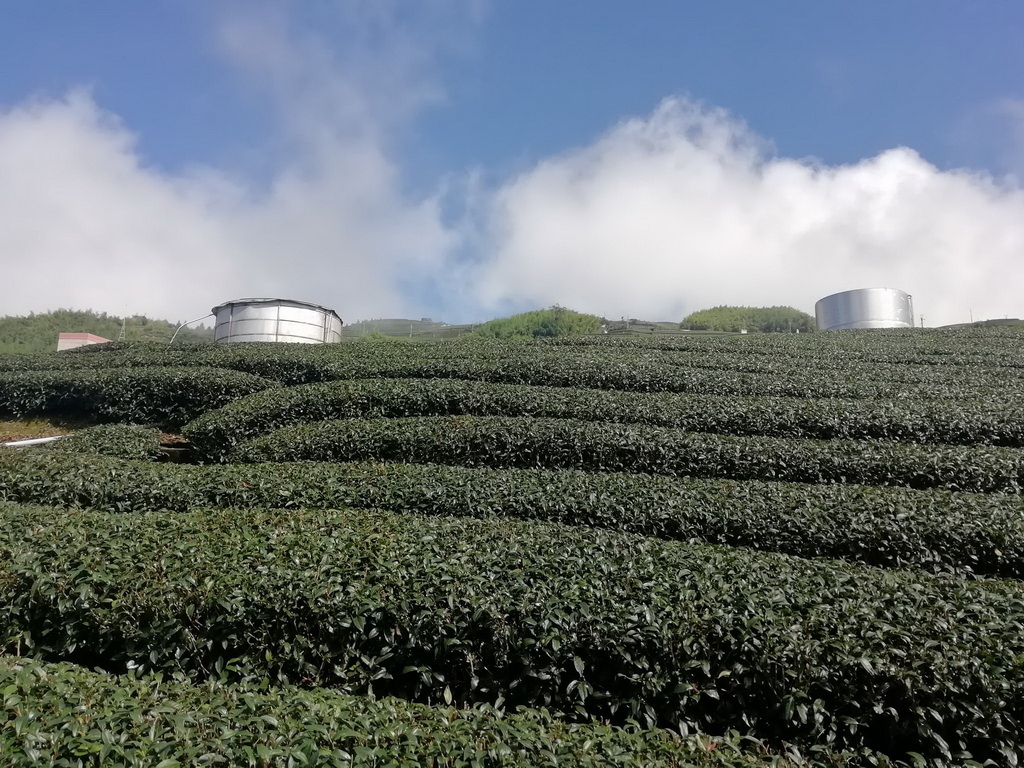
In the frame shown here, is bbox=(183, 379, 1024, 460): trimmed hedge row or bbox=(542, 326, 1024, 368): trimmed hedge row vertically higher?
bbox=(542, 326, 1024, 368): trimmed hedge row

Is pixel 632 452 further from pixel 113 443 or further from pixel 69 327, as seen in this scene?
pixel 69 327

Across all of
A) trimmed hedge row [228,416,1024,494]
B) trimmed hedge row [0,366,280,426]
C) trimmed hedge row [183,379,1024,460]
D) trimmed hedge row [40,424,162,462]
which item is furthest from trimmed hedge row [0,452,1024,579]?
trimmed hedge row [0,366,280,426]

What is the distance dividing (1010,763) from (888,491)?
221 inches

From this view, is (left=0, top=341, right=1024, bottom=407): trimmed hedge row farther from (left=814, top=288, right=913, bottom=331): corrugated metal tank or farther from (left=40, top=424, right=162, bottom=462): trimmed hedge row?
(left=814, top=288, right=913, bottom=331): corrugated metal tank

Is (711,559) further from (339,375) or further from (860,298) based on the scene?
(860,298)

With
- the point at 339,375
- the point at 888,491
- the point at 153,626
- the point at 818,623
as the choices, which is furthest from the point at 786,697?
the point at 339,375

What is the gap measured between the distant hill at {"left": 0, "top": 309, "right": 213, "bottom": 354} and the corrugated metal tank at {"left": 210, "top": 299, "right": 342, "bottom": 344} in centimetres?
2540

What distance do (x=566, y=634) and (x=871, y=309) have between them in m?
37.2

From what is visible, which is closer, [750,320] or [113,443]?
[113,443]

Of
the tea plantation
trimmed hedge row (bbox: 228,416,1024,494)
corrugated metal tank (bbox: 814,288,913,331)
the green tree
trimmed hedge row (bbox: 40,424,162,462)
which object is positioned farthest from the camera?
the green tree

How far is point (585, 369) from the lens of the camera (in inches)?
655

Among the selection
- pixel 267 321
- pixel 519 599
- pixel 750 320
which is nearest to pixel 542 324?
pixel 750 320

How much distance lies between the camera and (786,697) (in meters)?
5.02

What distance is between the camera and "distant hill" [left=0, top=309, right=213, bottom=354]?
5368 cm
